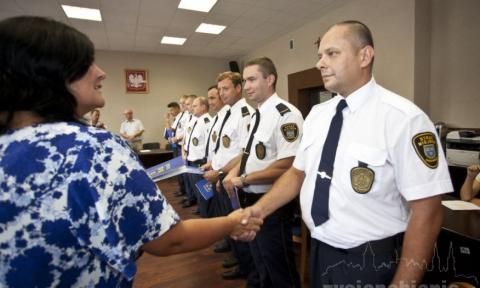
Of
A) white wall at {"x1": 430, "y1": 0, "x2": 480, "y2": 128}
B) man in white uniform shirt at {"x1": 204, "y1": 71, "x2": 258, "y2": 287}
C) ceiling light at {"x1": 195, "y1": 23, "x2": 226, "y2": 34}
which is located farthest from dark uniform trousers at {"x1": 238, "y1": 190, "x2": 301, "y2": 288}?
ceiling light at {"x1": 195, "y1": 23, "x2": 226, "y2": 34}

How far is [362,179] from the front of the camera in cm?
98

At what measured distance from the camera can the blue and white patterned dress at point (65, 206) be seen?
58 centimetres

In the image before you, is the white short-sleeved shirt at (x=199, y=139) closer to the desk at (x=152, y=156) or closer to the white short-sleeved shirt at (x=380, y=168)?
the white short-sleeved shirt at (x=380, y=168)

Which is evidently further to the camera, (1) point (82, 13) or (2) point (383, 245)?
(1) point (82, 13)

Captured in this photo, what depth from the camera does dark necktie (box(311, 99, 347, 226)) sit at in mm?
1057

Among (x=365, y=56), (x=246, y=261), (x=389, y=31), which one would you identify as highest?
(x=389, y=31)

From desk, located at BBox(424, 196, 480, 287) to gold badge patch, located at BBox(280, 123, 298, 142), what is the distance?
932 millimetres

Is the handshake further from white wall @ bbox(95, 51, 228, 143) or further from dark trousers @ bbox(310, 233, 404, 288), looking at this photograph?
white wall @ bbox(95, 51, 228, 143)

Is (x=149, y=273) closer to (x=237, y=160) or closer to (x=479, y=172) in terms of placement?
(x=237, y=160)

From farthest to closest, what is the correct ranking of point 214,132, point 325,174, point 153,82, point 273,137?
point 153,82 < point 214,132 < point 273,137 < point 325,174

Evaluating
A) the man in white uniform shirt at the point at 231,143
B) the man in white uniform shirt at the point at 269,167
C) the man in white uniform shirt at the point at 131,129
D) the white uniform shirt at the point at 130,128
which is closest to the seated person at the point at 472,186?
the man in white uniform shirt at the point at 269,167

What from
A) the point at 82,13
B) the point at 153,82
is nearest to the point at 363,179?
the point at 82,13

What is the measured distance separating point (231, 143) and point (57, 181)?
1.94 meters

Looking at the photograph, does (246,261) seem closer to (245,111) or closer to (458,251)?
(245,111)
